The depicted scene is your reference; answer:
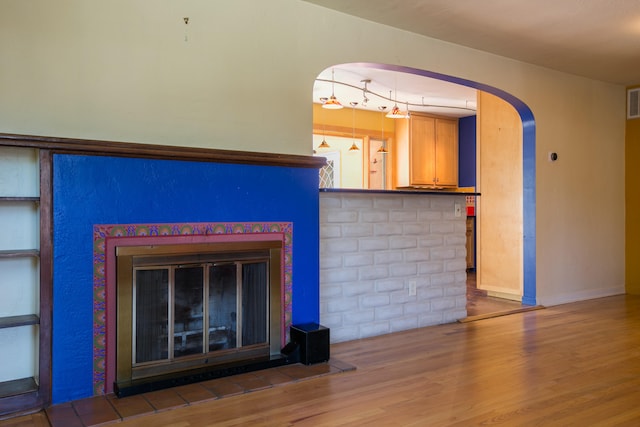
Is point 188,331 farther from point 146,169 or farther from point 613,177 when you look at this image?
point 613,177

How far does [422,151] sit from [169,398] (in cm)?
631

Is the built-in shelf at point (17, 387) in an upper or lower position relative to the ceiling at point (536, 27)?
lower

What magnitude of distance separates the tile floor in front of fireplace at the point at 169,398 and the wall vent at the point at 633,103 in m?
4.88

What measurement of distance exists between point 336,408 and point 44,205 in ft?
5.62

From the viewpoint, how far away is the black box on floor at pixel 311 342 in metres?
3.11

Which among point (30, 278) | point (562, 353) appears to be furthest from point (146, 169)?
point (562, 353)

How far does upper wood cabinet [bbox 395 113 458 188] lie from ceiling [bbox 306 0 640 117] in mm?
2570

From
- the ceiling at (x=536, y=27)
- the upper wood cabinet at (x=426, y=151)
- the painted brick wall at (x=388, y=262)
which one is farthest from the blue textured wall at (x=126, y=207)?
the upper wood cabinet at (x=426, y=151)

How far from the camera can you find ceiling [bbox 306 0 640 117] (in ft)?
11.4

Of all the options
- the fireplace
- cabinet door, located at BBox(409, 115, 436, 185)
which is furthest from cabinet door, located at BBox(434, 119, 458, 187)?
the fireplace

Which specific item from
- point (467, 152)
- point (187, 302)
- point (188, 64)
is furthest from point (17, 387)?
point (467, 152)

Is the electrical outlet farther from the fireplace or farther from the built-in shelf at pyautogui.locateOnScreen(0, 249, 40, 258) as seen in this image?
the built-in shelf at pyautogui.locateOnScreen(0, 249, 40, 258)

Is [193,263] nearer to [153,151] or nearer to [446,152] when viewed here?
[153,151]

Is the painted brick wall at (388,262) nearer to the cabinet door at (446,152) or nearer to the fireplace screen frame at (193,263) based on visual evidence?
the fireplace screen frame at (193,263)
